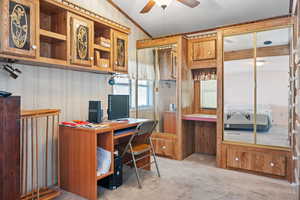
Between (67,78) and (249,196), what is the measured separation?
9.08 feet

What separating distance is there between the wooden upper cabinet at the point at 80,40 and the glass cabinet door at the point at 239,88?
6.88 feet

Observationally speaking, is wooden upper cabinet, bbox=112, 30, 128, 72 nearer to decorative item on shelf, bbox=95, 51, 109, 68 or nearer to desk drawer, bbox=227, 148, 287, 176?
decorative item on shelf, bbox=95, 51, 109, 68

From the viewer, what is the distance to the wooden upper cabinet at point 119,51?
3010 mm

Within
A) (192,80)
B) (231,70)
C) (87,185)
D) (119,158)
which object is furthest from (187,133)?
(87,185)

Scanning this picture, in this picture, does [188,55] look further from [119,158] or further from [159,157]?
[119,158]

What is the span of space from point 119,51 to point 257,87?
7.13 ft

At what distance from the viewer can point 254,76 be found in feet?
9.99

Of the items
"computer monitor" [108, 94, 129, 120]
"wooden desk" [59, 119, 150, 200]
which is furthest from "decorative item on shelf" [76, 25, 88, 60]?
"wooden desk" [59, 119, 150, 200]

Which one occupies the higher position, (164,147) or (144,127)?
(144,127)

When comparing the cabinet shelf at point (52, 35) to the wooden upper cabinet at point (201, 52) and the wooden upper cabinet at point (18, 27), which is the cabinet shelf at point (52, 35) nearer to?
the wooden upper cabinet at point (18, 27)

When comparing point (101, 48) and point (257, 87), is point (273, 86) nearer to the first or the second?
point (257, 87)

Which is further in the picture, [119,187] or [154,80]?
[154,80]

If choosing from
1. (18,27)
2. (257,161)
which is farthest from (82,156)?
(257,161)

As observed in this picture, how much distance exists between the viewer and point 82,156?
2.29 meters
